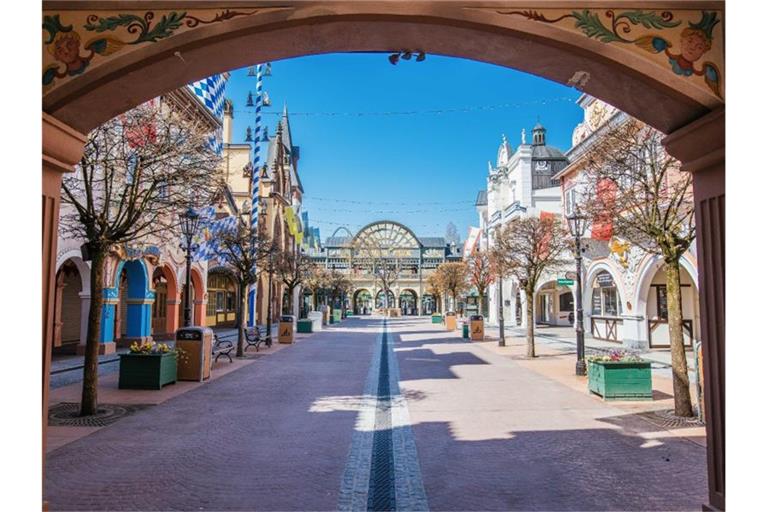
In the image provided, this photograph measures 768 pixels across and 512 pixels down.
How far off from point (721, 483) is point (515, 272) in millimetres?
15541

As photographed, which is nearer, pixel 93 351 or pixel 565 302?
pixel 93 351

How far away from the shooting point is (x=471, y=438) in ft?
23.4

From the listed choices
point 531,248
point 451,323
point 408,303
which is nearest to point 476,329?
point 531,248

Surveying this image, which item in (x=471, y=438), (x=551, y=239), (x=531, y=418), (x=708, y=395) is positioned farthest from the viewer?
(x=551, y=239)

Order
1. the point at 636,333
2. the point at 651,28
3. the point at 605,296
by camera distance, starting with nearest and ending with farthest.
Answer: the point at 651,28 < the point at 636,333 < the point at 605,296

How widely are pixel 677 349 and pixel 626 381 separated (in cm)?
122

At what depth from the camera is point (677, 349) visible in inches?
348

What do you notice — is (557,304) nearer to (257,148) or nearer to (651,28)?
(257,148)

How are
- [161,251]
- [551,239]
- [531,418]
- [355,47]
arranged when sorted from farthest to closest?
[161,251], [551,239], [531,418], [355,47]

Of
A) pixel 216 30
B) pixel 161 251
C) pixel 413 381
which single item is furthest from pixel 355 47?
pixel 161 251

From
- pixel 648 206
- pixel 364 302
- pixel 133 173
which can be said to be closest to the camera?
pixel 133 173

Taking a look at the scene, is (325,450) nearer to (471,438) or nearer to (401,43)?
(471,438)

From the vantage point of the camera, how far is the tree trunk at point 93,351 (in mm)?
8578

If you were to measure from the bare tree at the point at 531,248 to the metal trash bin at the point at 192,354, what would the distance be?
10.2m
